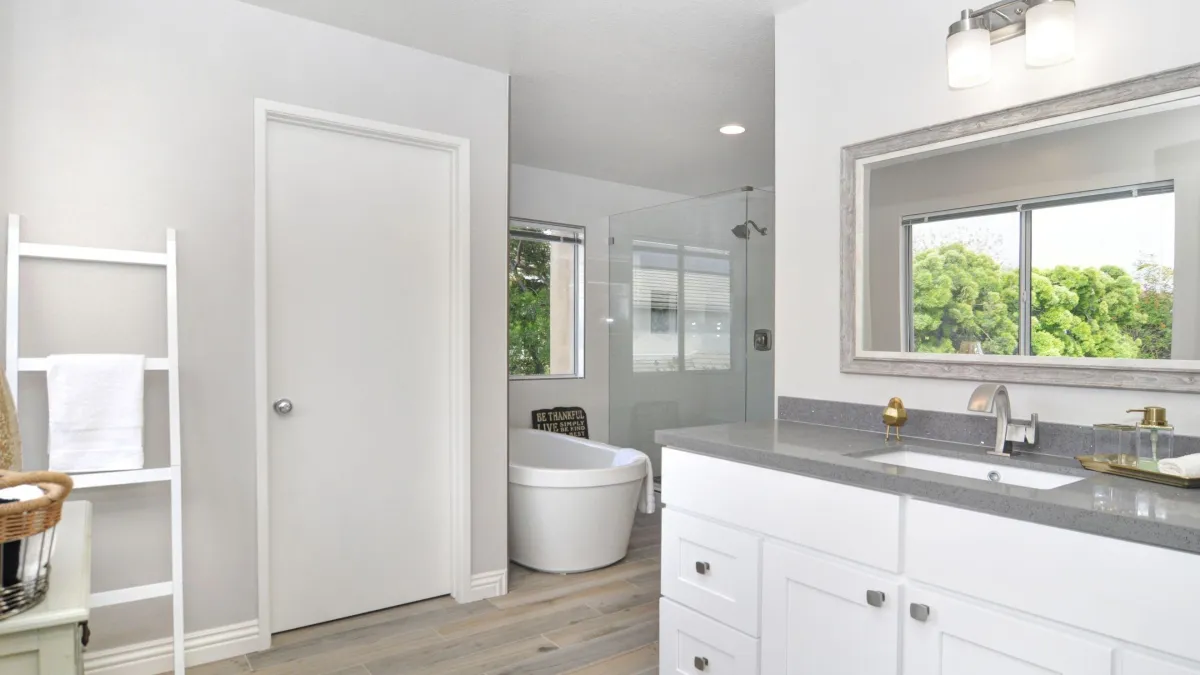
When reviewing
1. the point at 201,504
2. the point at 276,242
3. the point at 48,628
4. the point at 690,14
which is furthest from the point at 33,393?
the point at 690,14

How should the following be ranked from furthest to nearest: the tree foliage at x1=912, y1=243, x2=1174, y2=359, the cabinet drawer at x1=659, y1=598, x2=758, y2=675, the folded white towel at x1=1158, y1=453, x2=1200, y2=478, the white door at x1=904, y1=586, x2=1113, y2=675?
the cabinet drawer at x1=659, y1=598, x2=758, y2=675 < the tree foliage at x1=912, y1=243, x2=1174, y2=359 < the folded white towel at x1=1158, y1=453, x2=1200, y2=478 < the white door at x1=904, y1=586, x2=1113, y2=675

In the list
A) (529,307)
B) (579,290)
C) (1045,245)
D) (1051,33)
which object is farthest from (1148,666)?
(579,290)

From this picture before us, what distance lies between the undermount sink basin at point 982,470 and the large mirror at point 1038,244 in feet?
0.88

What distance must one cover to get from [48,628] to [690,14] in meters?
2.45

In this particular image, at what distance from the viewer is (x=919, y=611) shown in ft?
4.55

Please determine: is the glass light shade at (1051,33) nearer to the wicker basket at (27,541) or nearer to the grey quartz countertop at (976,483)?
the grey quartz countertop at (976,483)

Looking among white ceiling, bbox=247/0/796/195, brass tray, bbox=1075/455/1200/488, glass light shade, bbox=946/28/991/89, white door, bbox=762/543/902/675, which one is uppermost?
white ceiling, bbox=247/0/796/195

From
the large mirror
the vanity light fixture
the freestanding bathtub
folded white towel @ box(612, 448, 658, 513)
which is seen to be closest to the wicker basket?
the large mirror

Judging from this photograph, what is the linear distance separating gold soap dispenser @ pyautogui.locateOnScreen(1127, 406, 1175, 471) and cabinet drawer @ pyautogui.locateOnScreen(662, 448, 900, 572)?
0.56 metres

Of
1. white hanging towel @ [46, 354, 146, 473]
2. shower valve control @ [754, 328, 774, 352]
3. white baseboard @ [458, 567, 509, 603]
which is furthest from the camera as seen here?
shower valve control @ [754, 328, 774, 352]

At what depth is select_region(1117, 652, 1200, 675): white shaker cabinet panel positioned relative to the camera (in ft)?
3.47

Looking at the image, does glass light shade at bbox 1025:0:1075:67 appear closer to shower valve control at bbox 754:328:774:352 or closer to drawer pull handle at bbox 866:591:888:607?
drawer pull handle at bbox 866:591:888:607

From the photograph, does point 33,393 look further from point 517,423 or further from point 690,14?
point 517,423

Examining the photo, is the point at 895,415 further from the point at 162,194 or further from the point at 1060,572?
the point at 162,194
